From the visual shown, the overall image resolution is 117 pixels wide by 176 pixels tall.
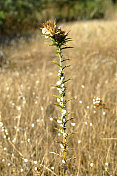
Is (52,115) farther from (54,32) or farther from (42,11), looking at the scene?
(42,11)

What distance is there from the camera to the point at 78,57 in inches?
237

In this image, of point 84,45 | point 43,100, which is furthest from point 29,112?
point 84,45

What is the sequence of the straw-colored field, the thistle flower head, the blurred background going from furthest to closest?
the blurred background < the straw-colored field < the thistle flower head

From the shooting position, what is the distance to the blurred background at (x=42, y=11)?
11.2 meters

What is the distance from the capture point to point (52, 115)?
277cm

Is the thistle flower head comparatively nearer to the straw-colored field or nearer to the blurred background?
the straw-colored field

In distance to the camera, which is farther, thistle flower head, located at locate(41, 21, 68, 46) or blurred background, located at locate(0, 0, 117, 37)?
blurred background, located at locate(0, 0, 117, 37)

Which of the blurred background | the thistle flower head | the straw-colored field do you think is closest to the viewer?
the thistle flower head

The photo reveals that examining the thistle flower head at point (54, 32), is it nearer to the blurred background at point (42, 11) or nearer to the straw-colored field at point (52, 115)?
the straw-colored field at point (52, 115)

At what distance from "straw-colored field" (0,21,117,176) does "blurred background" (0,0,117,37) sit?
1.90 m

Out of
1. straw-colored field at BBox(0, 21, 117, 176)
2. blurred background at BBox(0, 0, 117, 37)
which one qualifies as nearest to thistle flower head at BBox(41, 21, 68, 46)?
straw-colored field at BBox(0, 21, 117, 176)

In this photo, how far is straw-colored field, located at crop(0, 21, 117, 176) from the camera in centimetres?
185

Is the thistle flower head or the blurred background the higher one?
the blurred background

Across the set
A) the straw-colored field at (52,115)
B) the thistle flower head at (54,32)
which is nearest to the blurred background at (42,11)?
the straw-colored field at (52,115)
